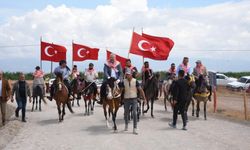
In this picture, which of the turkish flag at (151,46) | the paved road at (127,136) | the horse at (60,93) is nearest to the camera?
the paved road at (127,136)

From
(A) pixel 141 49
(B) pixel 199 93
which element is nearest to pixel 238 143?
(B) pixel 199 93

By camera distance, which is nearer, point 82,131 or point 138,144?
point 138,144

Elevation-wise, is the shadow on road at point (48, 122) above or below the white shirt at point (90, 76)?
below

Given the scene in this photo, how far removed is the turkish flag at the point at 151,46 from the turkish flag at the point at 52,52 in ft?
36.0

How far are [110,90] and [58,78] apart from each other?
4049 millimetres

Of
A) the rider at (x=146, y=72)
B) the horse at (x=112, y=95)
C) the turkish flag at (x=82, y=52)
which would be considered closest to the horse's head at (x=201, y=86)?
the rider at (x=146, y=72)

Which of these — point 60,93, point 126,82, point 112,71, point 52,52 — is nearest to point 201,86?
point 112,71

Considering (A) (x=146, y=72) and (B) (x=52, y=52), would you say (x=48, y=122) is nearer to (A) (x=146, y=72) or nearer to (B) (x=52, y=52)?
(A) (x=146, y=72)

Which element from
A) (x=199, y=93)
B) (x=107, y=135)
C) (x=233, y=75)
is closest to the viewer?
(x=107, y=135)

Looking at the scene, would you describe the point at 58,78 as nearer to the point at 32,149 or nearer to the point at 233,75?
the point at 32,149

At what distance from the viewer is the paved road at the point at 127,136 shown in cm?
1273

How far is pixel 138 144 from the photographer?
12891mm

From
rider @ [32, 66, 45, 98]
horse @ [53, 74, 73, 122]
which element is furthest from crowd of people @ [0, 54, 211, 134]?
rider @ [32, 66, 45, 98]

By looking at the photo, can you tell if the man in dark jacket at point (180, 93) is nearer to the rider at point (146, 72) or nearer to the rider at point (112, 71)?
the rider at point (112, 71)
